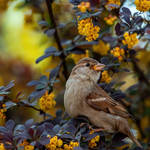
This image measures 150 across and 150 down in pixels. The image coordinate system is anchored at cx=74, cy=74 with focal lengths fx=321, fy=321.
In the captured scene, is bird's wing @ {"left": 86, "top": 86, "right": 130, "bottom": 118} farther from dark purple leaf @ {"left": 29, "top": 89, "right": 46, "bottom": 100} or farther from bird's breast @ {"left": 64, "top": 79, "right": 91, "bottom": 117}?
dark purple leaf @ {"left": 29, "top": 89, "right": 46, "bottom": 100}

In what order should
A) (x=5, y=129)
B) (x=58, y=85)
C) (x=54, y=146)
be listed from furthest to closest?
(x=58, y=85)
(x=5, y=129)
(x=54, y=146)

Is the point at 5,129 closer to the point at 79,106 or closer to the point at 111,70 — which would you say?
the point at 79,106

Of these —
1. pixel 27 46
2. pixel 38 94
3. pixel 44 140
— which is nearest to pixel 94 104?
pixel 38 94

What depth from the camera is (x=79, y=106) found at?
2.28 meters

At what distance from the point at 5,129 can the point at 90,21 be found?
0.87 m

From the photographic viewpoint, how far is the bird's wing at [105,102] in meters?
2.34

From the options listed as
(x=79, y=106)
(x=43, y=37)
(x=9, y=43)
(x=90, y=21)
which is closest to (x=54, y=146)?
(x=79, y=106)

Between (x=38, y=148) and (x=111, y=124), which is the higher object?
(x=38, y=148)

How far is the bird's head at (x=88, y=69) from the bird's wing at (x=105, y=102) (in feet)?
0.44

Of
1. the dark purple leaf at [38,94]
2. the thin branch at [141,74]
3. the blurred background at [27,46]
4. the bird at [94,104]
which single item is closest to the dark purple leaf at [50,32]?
the blurred background at [27,46]

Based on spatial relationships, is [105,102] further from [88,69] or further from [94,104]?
[88,69]

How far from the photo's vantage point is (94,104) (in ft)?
7.59

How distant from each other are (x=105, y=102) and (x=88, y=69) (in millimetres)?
295

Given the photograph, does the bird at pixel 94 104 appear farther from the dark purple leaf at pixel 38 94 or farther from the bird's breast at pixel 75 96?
the dark purple leaf at pixel 38 94
